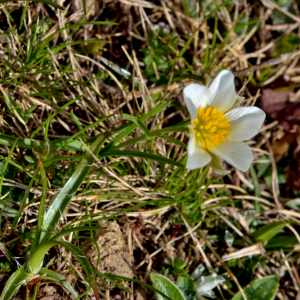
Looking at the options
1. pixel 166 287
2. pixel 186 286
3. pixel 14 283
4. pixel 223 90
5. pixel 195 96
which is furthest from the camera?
pixel 186 286

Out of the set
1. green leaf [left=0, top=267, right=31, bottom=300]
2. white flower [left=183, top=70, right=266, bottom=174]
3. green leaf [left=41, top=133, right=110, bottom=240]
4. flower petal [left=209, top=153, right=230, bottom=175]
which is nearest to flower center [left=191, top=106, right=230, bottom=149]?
white flower [left=183, top=70, right=266, bottom=174]

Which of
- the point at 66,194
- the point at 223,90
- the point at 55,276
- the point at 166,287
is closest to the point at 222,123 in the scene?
the point at 223,90

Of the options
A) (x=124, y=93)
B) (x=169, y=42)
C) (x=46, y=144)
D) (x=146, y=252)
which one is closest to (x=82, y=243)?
(x=146, y=252)

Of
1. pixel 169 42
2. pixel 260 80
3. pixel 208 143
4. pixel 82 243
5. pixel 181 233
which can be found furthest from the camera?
pixel 260 80

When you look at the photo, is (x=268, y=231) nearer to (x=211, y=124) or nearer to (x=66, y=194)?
(x=211, y=124)

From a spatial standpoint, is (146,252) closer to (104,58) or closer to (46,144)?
(46,144)

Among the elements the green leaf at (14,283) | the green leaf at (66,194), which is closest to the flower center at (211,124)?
the green leaf at (66,194)
